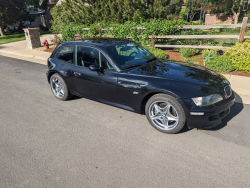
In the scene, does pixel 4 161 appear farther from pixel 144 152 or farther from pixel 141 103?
pixel 141 103

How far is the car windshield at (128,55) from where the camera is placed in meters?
4.13

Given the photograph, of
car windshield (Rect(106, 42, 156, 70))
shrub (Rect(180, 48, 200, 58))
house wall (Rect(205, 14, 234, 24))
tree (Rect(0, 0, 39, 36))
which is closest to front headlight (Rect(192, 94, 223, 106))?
car windshield (Rect(106, 42, 156, 70))

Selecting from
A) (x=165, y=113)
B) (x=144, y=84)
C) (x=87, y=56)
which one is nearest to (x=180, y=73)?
(x=144, y=84)

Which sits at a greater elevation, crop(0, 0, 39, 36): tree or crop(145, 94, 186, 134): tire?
crop(0, 0, 39, 36): tree

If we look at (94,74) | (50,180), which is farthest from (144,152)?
(94,74)

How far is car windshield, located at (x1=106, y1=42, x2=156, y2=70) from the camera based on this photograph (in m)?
4.13

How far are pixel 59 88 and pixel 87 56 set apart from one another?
4.57 ft

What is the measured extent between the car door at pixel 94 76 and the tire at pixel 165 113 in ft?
2.80

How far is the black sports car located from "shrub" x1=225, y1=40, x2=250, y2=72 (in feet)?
11.4

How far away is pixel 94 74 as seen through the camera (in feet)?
14.0

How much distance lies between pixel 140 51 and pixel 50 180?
10.9 feet

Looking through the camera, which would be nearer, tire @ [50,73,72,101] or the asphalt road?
the asphalt road

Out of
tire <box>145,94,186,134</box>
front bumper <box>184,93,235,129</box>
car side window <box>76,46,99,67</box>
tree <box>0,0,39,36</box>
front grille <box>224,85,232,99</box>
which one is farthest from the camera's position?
tree <box>0,0,39,36</box>

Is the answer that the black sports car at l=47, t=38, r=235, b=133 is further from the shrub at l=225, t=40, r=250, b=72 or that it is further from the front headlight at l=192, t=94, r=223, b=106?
the shrub at l=225, t=40, r=250, b=72
